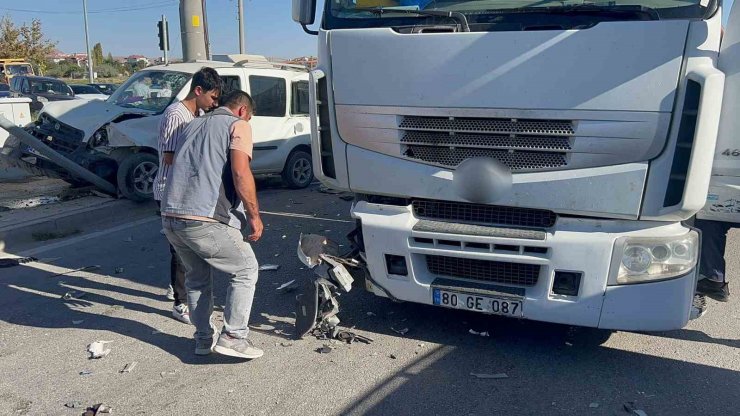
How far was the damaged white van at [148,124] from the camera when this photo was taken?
8734mm

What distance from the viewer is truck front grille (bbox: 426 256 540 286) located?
4.01 m

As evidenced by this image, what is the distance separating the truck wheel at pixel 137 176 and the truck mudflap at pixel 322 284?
482cm

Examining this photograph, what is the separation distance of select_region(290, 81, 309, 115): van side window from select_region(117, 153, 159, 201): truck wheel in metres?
2.90

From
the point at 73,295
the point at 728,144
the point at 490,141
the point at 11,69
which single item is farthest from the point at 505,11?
the point at 11,69

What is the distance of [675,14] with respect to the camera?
138 inches

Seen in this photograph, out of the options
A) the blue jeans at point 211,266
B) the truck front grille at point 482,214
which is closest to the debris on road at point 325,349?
the blue jeans at point 211,266

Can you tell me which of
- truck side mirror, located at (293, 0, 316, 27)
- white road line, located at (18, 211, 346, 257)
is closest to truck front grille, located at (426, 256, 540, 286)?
truck side mirror, located at (293, 0, 316, 27)

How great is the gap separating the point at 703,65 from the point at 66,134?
8306 millimetres

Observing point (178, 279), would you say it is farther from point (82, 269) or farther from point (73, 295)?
point (82, 269)

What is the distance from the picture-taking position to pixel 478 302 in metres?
4.06

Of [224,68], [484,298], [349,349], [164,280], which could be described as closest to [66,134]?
[224,68]

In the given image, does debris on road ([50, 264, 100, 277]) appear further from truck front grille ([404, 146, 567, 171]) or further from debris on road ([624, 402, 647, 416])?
debris on road ([624, 402, 647, 416])

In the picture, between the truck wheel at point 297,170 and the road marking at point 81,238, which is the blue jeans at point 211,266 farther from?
the truck wheel at point 297,170

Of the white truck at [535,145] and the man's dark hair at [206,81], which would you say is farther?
the man's dark hair at [206,81]
